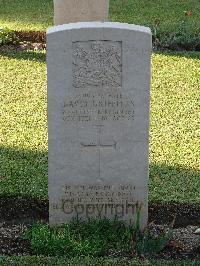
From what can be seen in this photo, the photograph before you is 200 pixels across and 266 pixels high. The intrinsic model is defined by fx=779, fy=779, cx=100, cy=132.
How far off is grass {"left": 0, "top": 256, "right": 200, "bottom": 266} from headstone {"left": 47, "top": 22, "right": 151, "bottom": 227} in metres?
0.57

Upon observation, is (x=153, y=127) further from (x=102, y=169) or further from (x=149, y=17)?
(x=149, y=17)

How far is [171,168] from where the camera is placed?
7375 millimetres

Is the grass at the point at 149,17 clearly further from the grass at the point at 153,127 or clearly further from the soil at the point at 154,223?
the soil at the point at 154,223

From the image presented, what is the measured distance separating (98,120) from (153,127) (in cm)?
305

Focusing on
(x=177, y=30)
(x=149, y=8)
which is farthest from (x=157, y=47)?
(x=149, y=8)

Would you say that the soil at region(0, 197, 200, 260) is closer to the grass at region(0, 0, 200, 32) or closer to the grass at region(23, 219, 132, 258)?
the grass at region(23, 219, 132, 258)

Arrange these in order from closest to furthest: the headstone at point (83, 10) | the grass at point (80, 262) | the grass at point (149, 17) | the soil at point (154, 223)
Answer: the grass at point (80, 262), the soil at point (154, 223), the headstone at point (83, 10), the grass at point (149, 17)

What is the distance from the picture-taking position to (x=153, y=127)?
861cm

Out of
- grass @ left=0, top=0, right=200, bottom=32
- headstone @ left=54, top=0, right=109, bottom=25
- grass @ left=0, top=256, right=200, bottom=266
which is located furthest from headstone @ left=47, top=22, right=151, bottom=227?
grass @ left=0, top=0, right=200, bottom=32

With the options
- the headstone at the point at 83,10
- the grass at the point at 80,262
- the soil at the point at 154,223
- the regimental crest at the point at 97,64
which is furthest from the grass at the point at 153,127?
the regimental crest at the point at 97,64

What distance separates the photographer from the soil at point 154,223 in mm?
5564

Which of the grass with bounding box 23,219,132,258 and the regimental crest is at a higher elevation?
the regimental crest

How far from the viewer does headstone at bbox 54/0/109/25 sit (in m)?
9.66

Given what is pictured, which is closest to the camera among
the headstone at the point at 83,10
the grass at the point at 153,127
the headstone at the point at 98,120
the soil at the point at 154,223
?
the headstone at the point at 98,120
